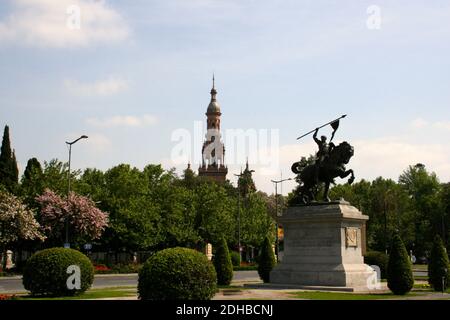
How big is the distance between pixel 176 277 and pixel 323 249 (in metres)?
10.3

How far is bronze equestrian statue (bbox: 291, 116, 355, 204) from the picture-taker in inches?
1135

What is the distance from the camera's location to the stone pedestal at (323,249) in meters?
26.8

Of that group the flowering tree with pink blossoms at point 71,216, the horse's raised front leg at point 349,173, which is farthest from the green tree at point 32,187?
the horse's raised front leg at point 349,173

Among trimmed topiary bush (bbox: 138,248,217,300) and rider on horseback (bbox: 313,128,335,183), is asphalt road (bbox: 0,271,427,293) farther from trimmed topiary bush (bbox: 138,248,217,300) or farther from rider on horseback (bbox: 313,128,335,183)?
trimmed topiary bush (bbox: 138,248,217,300)

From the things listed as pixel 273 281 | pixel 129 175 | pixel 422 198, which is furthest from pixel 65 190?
pixel 422 198

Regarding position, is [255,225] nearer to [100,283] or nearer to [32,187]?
[32,187]

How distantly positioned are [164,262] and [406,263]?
38.0 ft

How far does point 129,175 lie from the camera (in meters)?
62.4

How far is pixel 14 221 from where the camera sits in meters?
47.6

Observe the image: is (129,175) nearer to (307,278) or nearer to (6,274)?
(6,274)

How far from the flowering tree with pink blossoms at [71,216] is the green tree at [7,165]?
679 centimetres

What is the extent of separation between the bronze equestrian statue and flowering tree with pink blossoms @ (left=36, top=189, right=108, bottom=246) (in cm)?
2682

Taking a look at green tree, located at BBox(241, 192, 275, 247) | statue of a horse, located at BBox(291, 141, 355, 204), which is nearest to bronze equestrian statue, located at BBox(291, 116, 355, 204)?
statue of a horse, located at BBox(291, 141, 355, 204)

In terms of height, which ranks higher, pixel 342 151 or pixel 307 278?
pixel 342 151
